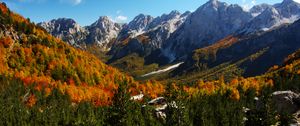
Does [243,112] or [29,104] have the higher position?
[29,104]

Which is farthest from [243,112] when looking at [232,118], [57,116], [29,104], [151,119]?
[29,104]

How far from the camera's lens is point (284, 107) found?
4683 inches

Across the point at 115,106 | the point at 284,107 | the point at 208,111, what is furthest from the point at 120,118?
the point at 208,111

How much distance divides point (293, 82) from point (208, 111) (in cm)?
7389

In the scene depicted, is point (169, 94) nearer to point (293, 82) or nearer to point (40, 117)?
point (40, 117)

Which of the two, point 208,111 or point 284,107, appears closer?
point 284,107

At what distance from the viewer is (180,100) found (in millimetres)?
70625

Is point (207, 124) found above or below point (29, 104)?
below

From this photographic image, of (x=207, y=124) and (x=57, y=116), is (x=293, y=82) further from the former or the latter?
(x=57, y=116)

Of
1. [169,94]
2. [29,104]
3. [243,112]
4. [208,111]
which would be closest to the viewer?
[169,94]

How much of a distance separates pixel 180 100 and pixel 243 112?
62.8m

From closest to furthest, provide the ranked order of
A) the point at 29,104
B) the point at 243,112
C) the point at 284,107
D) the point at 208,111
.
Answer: the point at 284,107
the point at 243,112
the point at 208,111
the point at 29,104

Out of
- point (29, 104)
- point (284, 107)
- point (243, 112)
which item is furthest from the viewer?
point (29, 104)

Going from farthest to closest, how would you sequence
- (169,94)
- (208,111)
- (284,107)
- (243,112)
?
(208,111) → (243,112) → (284,107) → (169,94)
